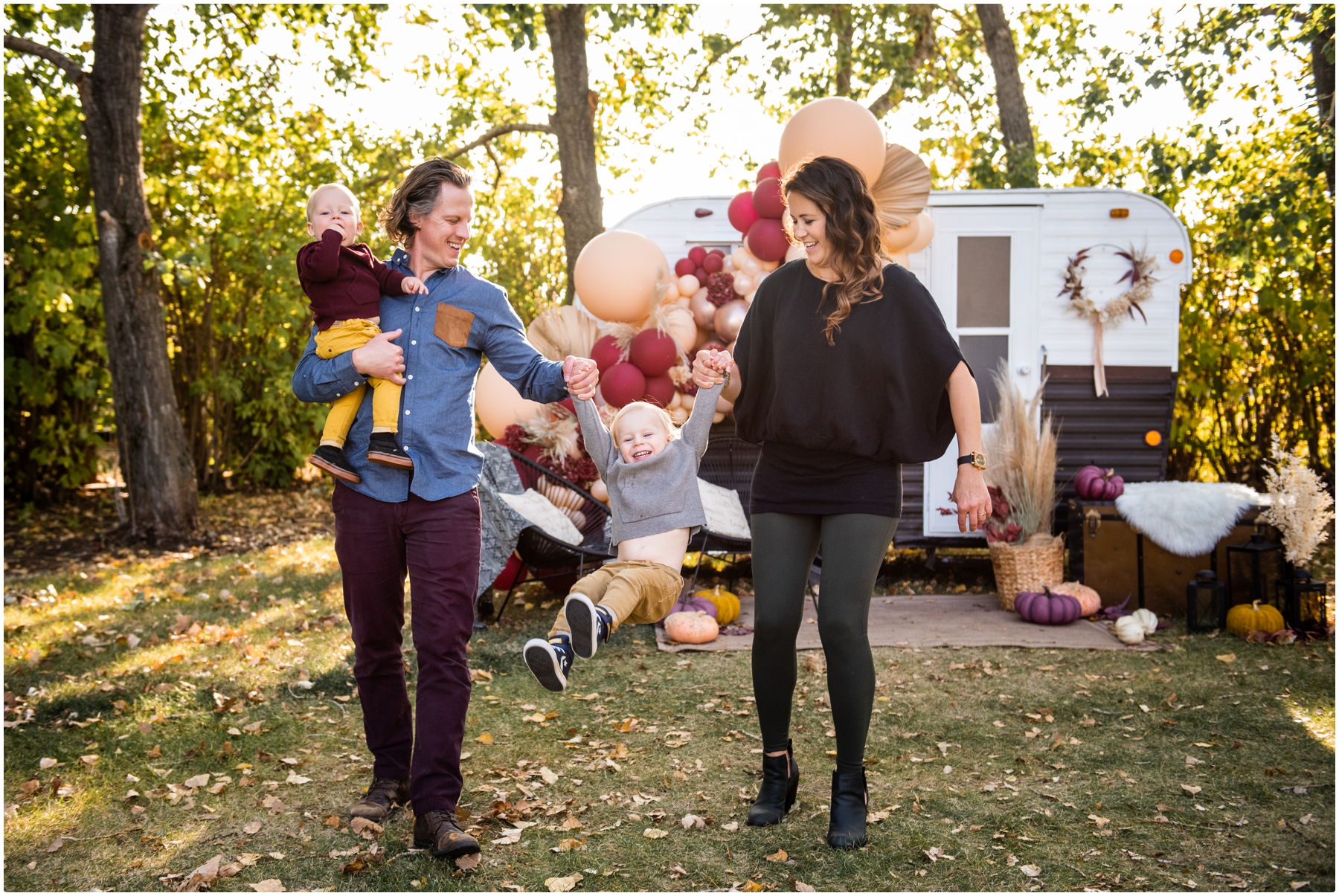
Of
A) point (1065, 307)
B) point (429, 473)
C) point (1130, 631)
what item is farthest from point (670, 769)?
point (1065, 307)

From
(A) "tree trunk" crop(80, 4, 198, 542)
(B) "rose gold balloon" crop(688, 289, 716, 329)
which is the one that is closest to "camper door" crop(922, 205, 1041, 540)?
(B) "rose gold balloon" crop(688, 289, 716, 329)

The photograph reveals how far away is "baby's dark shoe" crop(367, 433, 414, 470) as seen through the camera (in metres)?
2.81

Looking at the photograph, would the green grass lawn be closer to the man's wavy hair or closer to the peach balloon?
the man's wavy hair

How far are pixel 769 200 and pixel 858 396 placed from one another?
3.65 metres

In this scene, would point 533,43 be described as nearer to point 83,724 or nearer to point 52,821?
point 83,724

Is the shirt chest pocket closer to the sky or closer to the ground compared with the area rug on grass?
closer to the sky

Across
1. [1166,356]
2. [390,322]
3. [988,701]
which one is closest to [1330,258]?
[1166,356]

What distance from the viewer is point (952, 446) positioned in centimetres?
729

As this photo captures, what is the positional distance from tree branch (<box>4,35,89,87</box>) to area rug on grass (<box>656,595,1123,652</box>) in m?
6.71

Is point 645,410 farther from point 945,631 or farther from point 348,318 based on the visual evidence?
point 945,631

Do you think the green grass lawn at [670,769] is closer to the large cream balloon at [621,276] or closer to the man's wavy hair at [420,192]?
the man's wavy hair at [420,192]

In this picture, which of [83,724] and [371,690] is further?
[83,724]

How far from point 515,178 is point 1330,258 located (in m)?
10.7

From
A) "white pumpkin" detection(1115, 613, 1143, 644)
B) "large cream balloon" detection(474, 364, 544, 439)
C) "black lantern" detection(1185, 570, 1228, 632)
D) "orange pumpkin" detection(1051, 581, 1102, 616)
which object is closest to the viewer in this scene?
"white pumpkin" detection(1115, 613, 1143, 644)
